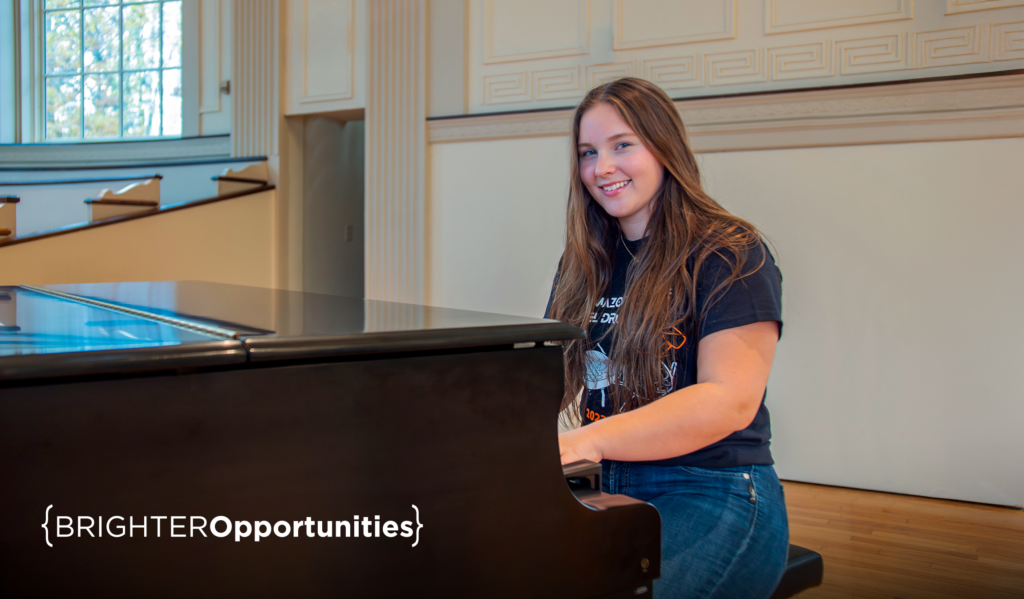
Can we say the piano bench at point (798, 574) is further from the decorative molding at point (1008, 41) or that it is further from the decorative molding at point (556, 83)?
the decorative molding at point (556, 83)

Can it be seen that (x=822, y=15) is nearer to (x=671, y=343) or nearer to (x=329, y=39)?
(x=671, y=343)

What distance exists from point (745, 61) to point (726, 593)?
10.0ft

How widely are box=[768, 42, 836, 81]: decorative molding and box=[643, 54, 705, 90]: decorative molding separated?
14.2 inches

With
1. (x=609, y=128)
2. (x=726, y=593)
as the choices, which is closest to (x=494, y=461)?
(x=726, y=593)

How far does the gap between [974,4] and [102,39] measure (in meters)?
6.95

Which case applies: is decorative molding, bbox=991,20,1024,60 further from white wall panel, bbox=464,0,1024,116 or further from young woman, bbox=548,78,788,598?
young woman, bbox=548,78,788,598

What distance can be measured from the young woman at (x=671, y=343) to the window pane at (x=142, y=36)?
6204mm

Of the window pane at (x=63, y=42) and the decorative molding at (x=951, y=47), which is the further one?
the window pane at (x=63, y=42)

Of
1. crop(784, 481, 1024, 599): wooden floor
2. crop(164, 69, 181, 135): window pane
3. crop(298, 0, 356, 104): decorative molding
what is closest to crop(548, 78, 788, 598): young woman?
crop(784, 481, 1024, 599): wooden floor

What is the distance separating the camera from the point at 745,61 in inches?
139

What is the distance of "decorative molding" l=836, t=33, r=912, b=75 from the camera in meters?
3.26

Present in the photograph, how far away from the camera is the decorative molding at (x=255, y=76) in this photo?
5207mm

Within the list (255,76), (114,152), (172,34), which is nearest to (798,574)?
(255,76)

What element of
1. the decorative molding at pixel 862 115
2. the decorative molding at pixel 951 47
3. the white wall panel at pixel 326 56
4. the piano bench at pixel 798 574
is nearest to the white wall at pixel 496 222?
the decorative molding at pixel 862 115
